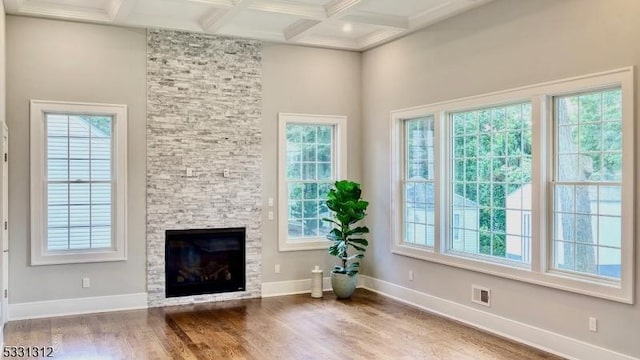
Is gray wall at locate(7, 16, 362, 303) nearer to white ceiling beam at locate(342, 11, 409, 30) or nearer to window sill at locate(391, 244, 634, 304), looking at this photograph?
white ceiling beam at locate(342, 11, 409, 30)

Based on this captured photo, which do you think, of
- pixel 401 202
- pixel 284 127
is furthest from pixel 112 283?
pixel 401 202

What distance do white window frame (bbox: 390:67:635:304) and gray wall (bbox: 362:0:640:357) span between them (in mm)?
79

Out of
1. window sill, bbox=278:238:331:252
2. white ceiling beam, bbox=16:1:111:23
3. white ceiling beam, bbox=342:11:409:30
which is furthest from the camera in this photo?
window sill, bbox=278:238:331:252

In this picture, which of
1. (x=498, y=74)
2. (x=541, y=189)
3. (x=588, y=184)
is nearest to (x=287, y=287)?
(x=541, y=189)

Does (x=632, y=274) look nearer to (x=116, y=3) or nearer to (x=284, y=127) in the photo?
(x=284, y=127)

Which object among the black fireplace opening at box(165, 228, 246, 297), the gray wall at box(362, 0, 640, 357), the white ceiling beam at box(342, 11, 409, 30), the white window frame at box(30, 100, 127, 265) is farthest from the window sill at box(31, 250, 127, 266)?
the white ceiling beam at box(342, 11, 409, 30)

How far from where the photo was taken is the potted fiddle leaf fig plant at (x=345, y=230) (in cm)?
714

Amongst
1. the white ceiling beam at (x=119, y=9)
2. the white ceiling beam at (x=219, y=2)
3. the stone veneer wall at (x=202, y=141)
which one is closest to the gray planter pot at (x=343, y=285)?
the stone veneer wall at (x=202, y=141)

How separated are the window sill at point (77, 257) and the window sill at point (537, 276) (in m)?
3.53

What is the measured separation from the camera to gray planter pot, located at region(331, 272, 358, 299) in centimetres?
711

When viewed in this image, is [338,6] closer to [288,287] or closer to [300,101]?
[300,101]

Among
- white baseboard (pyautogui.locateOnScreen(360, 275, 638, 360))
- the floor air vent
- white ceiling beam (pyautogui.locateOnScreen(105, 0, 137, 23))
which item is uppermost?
white ceiling beam (pyautogui.locateOnScreen(105, 0, 137, 23))

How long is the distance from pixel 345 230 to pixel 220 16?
3004 millimetres

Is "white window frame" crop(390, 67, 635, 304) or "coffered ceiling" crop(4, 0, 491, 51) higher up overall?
"coffered ceiling" crop(4, 0, 491, 51)
